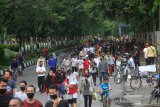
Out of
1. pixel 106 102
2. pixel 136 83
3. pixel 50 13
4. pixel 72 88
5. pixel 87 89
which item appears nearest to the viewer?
pixel 87 89

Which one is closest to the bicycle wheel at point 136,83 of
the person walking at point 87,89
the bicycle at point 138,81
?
the bicycle at point 138,81

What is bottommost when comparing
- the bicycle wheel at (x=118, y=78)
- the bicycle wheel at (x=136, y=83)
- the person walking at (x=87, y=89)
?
the bicycle wheel at (x=118, y=78)

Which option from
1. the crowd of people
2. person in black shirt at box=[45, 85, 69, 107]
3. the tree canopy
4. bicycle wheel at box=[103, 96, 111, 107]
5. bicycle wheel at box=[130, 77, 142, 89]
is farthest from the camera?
the tree canopy

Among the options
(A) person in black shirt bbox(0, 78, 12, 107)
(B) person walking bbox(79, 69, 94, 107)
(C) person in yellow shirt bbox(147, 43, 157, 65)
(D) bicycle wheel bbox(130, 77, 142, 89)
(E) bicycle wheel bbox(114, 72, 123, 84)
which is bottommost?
(E) bicycle wheel bbox(114, 72, 123, 84)

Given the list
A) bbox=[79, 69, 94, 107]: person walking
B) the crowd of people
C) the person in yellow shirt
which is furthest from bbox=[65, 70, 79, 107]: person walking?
the person in yellow shirt

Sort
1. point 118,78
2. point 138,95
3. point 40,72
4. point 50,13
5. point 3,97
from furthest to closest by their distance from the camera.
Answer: point 50,13
point 118,78
point 40,72
point 138,95
point 3,97

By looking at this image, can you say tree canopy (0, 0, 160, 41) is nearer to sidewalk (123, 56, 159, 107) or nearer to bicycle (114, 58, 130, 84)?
bicycle (114, 58, 130, 84)

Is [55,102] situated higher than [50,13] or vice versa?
[55,102]

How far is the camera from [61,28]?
66.1 meters

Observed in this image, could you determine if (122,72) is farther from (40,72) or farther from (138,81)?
(40,72)

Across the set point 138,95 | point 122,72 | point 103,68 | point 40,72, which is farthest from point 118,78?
point 40,72

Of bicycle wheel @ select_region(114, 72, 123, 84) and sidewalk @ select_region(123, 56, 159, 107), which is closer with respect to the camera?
sidewalk @ select_region(123, 56, 159, 107)

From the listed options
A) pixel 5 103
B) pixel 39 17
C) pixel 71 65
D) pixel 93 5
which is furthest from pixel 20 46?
pixel 5 103

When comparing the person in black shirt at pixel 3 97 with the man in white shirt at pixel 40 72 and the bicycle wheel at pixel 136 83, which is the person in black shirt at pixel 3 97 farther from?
the bicycle wheel at pixel 136 83
